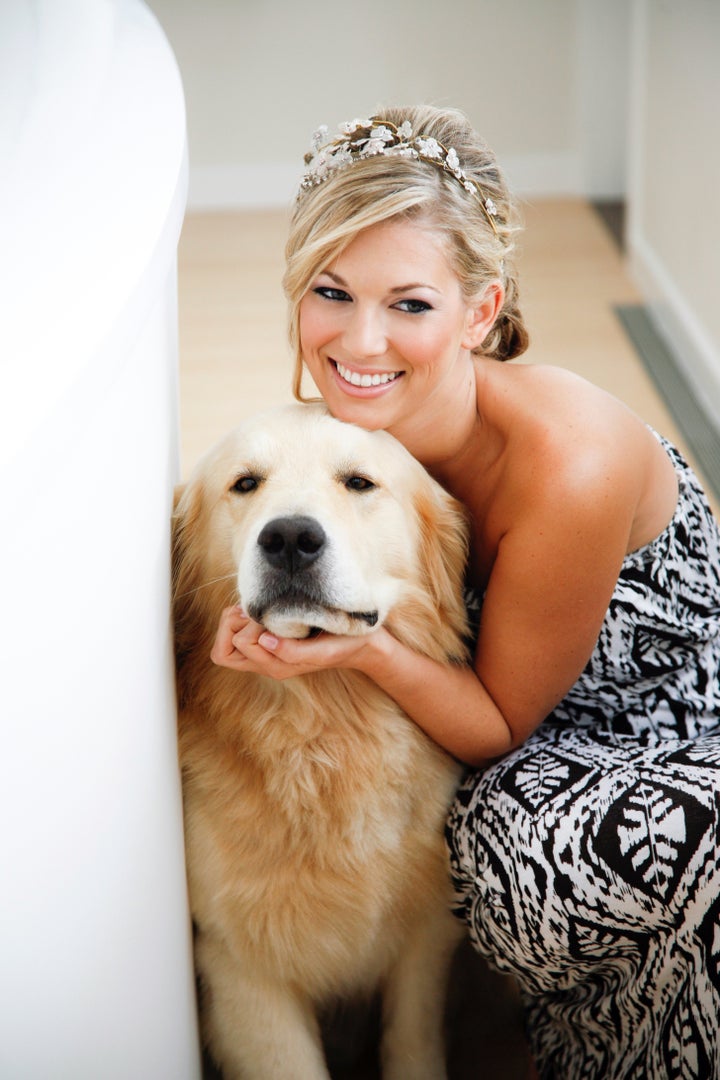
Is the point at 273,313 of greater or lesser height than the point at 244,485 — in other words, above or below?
below

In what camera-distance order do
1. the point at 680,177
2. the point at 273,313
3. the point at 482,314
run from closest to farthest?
the point at 482,314 < the point at 680,177 < the point at 273,313

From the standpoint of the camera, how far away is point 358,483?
1.22 m

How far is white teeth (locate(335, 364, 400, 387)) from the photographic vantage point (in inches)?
50.4

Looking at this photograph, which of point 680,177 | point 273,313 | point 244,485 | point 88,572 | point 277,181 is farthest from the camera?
point 277,181

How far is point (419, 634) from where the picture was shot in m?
1.30

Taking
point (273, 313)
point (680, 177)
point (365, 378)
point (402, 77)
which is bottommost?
point (273, 313)

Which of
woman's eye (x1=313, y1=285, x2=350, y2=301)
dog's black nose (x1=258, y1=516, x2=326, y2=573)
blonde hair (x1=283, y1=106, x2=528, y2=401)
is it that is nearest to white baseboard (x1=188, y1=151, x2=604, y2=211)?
blonde hair (x1=283, y1=106, x2=528, y2=401)

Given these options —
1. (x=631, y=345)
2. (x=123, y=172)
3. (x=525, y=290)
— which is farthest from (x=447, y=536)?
(x=525, y=290)

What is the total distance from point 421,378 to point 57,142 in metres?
0.50

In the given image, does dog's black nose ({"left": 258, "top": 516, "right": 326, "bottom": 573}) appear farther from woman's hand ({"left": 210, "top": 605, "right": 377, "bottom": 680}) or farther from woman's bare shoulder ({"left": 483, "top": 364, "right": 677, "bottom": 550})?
woman's bare shoulder ({"left": 483, "top": 364, "right": 677, "bottom": 550})

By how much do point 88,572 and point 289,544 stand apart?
341 millimetres

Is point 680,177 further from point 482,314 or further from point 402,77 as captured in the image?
point 482,314

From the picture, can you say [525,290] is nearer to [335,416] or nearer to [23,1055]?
[335,416]

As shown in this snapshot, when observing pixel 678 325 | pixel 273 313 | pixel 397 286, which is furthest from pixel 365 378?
pixel 273 313
